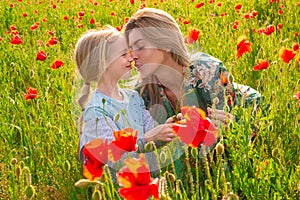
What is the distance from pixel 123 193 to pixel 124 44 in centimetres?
136

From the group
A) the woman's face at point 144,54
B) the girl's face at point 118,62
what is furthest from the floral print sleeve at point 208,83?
the girl's face at point 118,62

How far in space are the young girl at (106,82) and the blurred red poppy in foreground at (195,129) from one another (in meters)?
0.75

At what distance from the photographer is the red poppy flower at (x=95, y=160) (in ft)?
3.84

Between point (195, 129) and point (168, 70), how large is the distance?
119 centimetres

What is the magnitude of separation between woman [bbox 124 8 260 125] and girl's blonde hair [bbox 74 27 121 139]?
16 centimetres

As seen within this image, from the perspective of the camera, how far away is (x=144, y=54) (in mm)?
2355

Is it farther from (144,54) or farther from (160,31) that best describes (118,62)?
(160,31)

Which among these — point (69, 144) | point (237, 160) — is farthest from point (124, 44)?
point (237, 160)

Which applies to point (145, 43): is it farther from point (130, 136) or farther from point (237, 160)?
point (130, 136)

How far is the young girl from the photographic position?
2.13m

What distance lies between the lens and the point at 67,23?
5.27 m

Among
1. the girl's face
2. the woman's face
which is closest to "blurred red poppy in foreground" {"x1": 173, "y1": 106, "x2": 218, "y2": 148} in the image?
the girl's face

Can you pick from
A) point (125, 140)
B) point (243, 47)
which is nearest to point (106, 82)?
point (243, 47)

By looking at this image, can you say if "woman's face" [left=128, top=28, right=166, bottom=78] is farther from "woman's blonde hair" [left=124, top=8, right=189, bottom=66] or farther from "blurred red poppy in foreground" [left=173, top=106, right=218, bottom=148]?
"blurred red poppy in foreground" [left=173, top=106, right=218, bottom=148]
